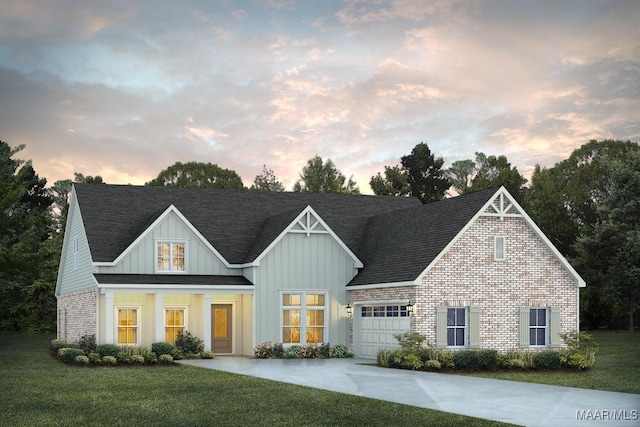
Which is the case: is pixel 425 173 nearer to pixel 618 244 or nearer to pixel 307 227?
pixel 618 244

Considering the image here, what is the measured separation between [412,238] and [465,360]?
7.38 m

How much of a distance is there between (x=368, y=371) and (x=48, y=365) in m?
10.9

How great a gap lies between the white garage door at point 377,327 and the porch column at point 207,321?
235 inches

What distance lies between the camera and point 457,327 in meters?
32.6

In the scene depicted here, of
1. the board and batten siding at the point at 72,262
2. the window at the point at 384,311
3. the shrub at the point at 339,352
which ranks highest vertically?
the board and batten siding at the point at 72,262

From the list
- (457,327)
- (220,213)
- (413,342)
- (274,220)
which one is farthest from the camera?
(220,213)

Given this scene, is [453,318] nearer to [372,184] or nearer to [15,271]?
[15,271]

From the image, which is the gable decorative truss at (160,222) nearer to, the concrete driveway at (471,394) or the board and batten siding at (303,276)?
the board and batten siding at (303,276)

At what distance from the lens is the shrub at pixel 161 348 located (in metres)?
33.2

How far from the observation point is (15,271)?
50094 millimetres

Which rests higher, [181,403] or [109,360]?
[181,403]

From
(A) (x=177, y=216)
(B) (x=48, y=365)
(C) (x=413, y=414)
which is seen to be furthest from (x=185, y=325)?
(C) (x=413, y=414)

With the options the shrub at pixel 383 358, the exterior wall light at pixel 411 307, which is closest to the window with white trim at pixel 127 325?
the shrub at pixel 383 358

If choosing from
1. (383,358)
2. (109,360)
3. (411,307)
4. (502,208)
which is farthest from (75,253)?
(502,208)
